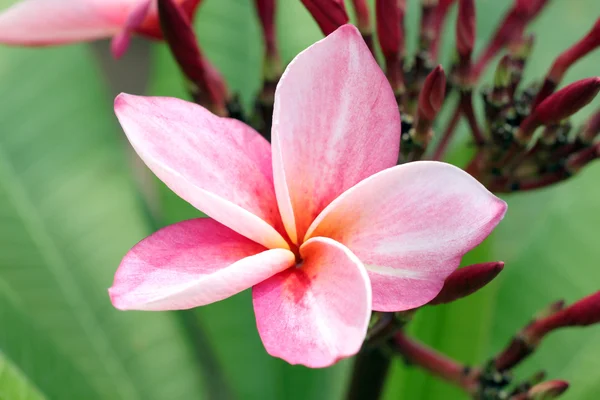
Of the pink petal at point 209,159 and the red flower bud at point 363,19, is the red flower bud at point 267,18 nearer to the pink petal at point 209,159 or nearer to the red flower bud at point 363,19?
the red flower bud at point 363,19

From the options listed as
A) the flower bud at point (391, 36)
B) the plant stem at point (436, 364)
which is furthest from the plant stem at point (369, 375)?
the flower bud at point (391, 36)

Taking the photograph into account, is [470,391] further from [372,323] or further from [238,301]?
[238,301]

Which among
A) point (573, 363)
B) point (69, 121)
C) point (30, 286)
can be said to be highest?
point (69, 121)

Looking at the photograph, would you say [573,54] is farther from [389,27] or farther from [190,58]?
[190,58]

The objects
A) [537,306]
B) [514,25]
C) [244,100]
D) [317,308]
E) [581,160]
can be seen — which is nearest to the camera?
[317,308]

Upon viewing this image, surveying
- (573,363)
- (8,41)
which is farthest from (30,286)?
(573,363)

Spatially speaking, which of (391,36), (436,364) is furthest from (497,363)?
(391,36)

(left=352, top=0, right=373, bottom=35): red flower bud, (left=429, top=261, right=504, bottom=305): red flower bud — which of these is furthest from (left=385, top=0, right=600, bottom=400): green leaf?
(left=429, top=261, right=504, bottom=305): red flower bud
